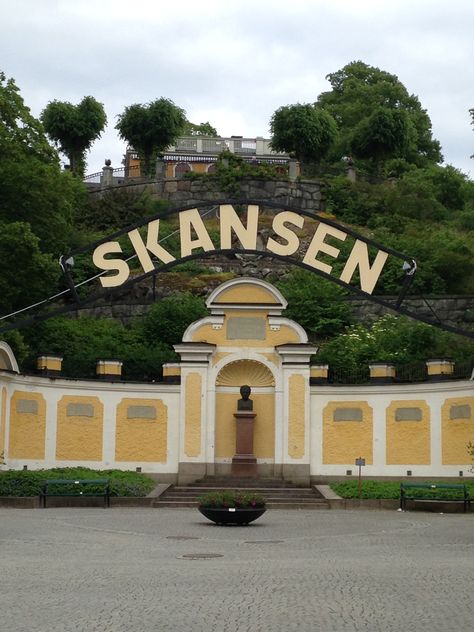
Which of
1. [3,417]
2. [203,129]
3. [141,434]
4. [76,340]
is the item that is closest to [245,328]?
[141,434]

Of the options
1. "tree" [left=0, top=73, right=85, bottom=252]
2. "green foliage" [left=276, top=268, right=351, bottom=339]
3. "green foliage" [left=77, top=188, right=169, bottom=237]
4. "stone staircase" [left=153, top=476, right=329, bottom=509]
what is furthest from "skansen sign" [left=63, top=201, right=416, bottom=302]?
"green foliage" [left=77, top=188, right=169, bottom=237]

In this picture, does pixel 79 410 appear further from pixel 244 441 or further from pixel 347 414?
pixel 347 414

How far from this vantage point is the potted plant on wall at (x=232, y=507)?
23016 millimetres

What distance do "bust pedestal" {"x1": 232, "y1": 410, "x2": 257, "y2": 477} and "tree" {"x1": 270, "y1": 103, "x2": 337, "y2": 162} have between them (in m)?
44.7

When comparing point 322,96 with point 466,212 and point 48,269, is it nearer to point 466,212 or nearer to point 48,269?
point 466,212

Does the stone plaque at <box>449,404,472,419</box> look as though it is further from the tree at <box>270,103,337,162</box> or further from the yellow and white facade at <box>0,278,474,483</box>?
the tree at <box>270,103,337,162</box>

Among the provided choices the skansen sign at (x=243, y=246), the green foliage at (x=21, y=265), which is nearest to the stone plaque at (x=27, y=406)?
the green foliage at (x=21, y=265)

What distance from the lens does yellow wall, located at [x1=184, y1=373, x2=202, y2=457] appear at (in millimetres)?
36156

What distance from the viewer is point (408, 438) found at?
35.8 m

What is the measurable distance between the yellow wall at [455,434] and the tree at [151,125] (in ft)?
155

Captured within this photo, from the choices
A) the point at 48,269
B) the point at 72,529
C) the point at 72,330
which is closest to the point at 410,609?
the point at 72,529

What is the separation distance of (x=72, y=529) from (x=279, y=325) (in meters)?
16.5

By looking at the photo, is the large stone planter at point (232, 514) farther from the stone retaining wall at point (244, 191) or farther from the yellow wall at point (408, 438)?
the stone retaining wall at point (244, 191)

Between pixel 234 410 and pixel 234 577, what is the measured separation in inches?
920
